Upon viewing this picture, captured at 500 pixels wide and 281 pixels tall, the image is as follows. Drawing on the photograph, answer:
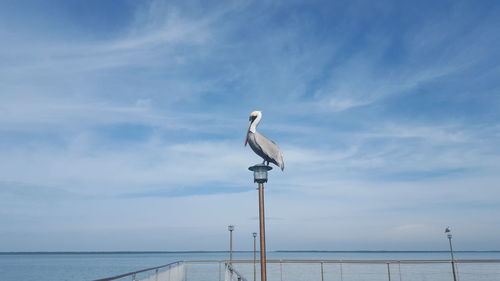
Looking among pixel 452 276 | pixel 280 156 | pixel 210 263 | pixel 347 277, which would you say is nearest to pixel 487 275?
pixel 452 276

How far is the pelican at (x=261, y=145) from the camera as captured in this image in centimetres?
714

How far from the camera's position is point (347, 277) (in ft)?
70.9

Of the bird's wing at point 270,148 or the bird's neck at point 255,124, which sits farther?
the bird's neck at point 255,124

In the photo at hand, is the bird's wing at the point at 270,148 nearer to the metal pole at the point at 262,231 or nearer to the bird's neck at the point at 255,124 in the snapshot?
the bird's neck at the point at 255,124

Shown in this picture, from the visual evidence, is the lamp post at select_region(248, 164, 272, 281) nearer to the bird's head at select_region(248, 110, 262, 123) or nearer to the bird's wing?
the bird's wing

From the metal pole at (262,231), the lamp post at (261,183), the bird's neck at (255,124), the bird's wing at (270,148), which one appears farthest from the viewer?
the bird's neck at (255,124)

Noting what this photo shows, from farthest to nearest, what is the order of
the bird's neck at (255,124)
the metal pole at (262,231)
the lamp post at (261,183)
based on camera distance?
the bird's neck at (255,124) → the lamp post at (261,183) → the metal pole at (262,231)

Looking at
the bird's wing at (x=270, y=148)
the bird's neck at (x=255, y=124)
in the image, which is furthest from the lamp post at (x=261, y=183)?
the bird's neck at (x=255, y=124)

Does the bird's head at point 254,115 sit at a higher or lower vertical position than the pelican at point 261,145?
higher

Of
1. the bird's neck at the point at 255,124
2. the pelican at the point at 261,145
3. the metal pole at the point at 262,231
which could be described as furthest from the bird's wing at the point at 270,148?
the metal pole at the point at 262,231

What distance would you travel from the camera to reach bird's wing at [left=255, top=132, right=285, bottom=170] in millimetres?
7137

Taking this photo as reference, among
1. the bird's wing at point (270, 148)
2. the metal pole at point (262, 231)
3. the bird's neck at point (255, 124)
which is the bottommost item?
the metal pole at point (262, 231)

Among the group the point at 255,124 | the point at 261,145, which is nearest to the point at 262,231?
the point at 261,145

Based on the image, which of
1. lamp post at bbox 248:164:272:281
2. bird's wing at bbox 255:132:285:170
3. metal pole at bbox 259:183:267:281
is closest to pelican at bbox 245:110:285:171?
bird's wing at bbox 255:132:285:170
